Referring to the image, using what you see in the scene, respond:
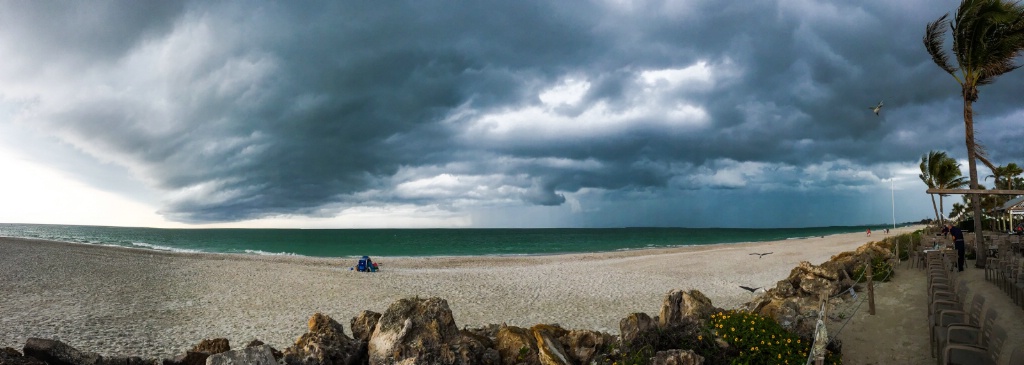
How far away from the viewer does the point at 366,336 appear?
23.3 ft

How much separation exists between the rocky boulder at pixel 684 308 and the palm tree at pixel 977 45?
13.2m

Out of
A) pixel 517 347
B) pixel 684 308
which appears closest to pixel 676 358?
pixel 517 347

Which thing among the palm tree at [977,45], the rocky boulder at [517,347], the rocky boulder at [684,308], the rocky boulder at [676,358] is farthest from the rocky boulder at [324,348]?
the palm tree at [977,45]

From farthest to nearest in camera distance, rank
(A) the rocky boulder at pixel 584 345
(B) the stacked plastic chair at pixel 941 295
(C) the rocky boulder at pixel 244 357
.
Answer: (B) the stacked plastic chair at pixel 941 295 < (A) the rocky boulder at pixel 584 345 < (C) the rocky boulder at pixel 244 357

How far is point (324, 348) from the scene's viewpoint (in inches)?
246

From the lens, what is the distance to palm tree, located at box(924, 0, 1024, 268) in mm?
15219

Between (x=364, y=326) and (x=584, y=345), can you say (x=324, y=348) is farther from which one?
(x=584, y=345)

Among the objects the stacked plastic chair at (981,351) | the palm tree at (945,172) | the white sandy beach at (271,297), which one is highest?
the palm tree at (945,172)

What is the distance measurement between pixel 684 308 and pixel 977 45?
15.3 meters

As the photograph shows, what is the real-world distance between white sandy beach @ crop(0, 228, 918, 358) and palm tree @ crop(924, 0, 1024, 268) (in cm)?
890

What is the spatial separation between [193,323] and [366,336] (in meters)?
10.5

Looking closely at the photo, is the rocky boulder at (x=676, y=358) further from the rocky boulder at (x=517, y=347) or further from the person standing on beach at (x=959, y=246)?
the person standing on beach at (x=959, y=246)

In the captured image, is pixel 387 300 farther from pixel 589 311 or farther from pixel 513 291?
pixel 589 311

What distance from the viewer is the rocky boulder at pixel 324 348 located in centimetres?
618
